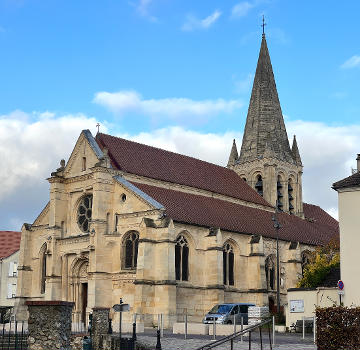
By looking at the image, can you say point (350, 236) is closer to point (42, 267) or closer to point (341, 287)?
point (341, 287)

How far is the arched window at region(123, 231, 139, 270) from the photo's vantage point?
4362 cm

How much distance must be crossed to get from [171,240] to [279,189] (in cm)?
2320

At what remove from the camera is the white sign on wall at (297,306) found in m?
34.3

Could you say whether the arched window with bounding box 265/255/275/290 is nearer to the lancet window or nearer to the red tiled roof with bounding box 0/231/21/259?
the lancet window

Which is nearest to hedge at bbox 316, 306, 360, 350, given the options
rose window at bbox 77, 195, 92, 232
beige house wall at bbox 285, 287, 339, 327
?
beige house wall at bbox 285, 287, 339, 327

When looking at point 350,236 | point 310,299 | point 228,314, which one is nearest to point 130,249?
point 228,314

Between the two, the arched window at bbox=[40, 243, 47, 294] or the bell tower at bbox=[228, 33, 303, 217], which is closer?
the arched window at bbox=[40, 243, 47, 294]

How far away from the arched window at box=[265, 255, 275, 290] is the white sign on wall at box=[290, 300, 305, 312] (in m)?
15.1

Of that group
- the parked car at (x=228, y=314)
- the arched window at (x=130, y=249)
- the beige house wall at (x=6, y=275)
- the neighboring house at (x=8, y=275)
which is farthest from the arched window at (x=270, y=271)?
the beige house wall at (x=6, y=275)

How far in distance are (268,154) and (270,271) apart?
48.6 feet

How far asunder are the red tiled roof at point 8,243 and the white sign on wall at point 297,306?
38.9 meters

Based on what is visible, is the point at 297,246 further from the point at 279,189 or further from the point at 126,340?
the point at 126,340

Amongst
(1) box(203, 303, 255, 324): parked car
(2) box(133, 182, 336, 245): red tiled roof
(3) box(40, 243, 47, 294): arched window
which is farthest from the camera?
(3) box(40, 243, 47, 294): arched window

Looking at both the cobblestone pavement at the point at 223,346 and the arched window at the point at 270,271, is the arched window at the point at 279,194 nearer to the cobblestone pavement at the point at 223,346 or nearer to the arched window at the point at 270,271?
the arched window at the point at 270,271
